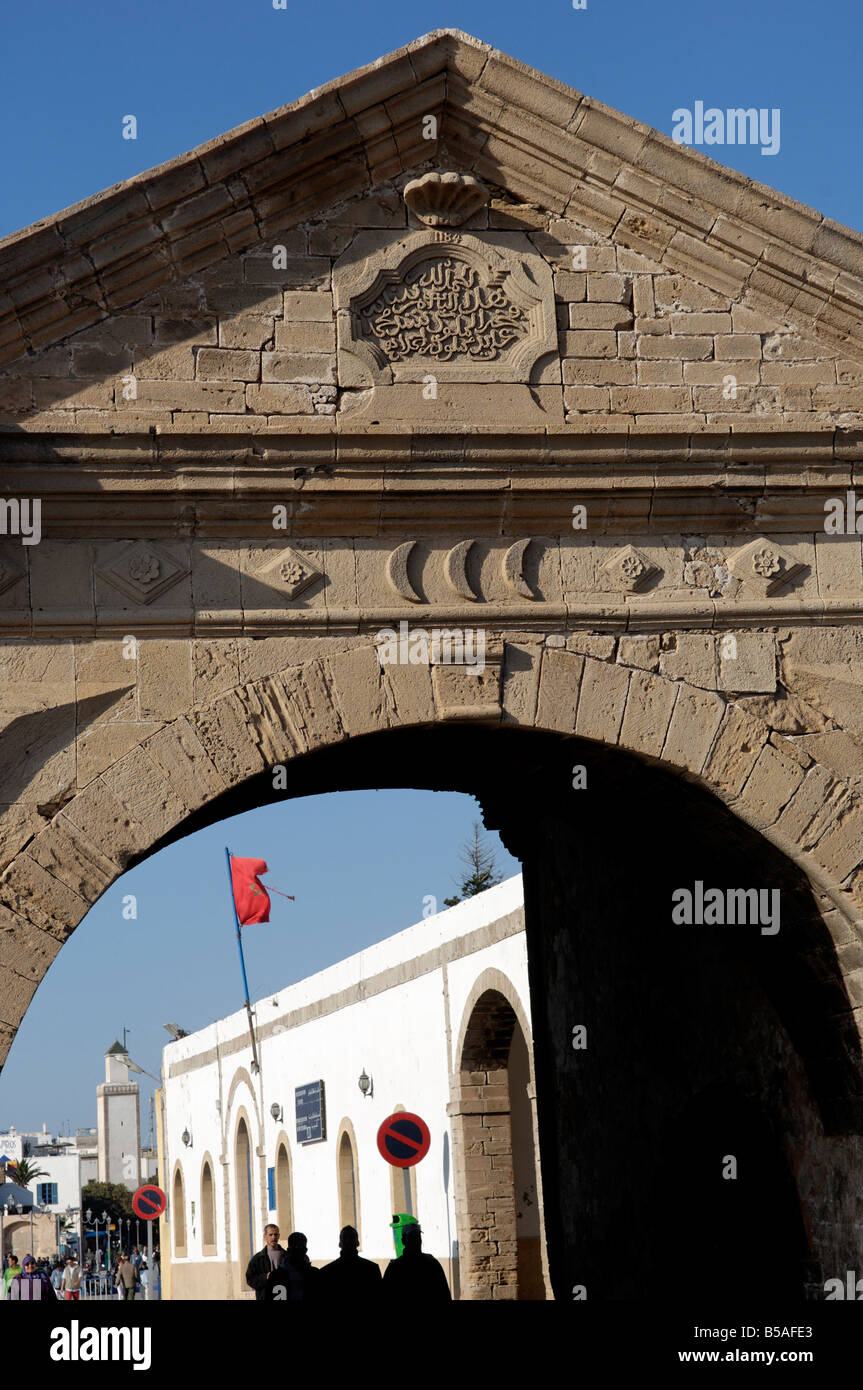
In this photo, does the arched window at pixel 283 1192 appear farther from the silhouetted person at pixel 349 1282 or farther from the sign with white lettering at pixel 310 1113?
the silhouetted person at pixel 349 1282

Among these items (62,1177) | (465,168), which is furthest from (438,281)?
(62,1177)

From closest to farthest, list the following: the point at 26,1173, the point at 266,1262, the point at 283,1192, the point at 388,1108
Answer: the point at 266,1262
the point at 388,1108
the point at 283,1192
the point at 26,1173

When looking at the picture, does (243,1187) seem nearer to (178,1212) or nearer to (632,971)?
(178,1212)

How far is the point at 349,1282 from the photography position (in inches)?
297

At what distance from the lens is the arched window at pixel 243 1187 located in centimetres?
2059

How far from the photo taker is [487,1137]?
1230 centimetres

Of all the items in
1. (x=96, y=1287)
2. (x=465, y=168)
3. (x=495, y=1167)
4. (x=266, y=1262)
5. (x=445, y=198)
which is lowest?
(x=96, y=1287)

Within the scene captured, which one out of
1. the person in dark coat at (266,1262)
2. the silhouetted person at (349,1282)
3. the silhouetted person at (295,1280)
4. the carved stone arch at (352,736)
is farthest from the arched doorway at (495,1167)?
the carved stone arch at (352,736)

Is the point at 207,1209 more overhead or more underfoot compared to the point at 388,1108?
more underfoot

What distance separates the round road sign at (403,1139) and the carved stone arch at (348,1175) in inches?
263

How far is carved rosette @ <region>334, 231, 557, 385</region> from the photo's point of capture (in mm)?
6156

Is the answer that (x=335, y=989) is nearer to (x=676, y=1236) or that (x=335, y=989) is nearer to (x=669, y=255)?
(x=676, y=1236)

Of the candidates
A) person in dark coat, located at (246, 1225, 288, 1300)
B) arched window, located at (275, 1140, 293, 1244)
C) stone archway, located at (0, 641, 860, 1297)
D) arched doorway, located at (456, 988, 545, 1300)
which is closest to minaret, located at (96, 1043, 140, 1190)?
arched window, located at (275, 1140, 293, 1244)

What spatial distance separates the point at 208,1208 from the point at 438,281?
19.2 metres
